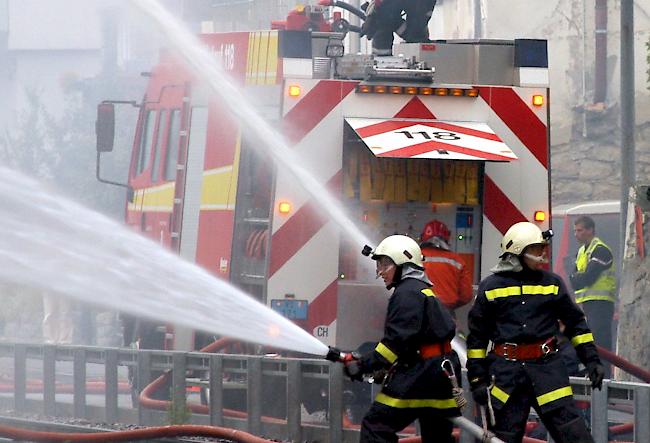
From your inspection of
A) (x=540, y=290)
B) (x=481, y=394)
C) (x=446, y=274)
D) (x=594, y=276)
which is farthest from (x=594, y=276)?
(x=481, y=394)

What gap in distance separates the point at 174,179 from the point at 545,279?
18.0 ft

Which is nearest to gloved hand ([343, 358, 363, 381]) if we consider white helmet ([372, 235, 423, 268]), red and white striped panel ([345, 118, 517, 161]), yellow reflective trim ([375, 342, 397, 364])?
yellow reflective trim ([375, 342, 397, 364])

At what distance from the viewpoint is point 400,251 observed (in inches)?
316

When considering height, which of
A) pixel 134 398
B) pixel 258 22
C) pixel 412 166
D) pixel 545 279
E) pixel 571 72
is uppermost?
pixel 258 22

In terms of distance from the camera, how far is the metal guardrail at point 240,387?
29.4ft

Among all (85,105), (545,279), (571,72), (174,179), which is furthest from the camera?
(85,105)

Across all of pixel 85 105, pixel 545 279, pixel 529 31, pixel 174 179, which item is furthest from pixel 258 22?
pixel 545 279

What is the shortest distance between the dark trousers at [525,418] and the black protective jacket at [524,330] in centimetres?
4

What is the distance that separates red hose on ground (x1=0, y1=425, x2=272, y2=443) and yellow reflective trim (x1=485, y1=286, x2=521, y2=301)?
194 cm

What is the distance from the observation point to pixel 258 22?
40781 millimetres

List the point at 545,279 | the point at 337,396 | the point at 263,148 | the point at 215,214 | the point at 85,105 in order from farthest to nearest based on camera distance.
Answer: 1. the point at 85,105
2. the point at 215,214
3. the point at 263,148
4. the point at 337,396
5. the point at 545,279

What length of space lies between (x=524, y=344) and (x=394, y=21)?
4466mm

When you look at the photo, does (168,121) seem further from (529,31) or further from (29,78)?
(29,78)

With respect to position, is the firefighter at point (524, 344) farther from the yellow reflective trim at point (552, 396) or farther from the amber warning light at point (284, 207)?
the amber warning light at point (284, 207)
